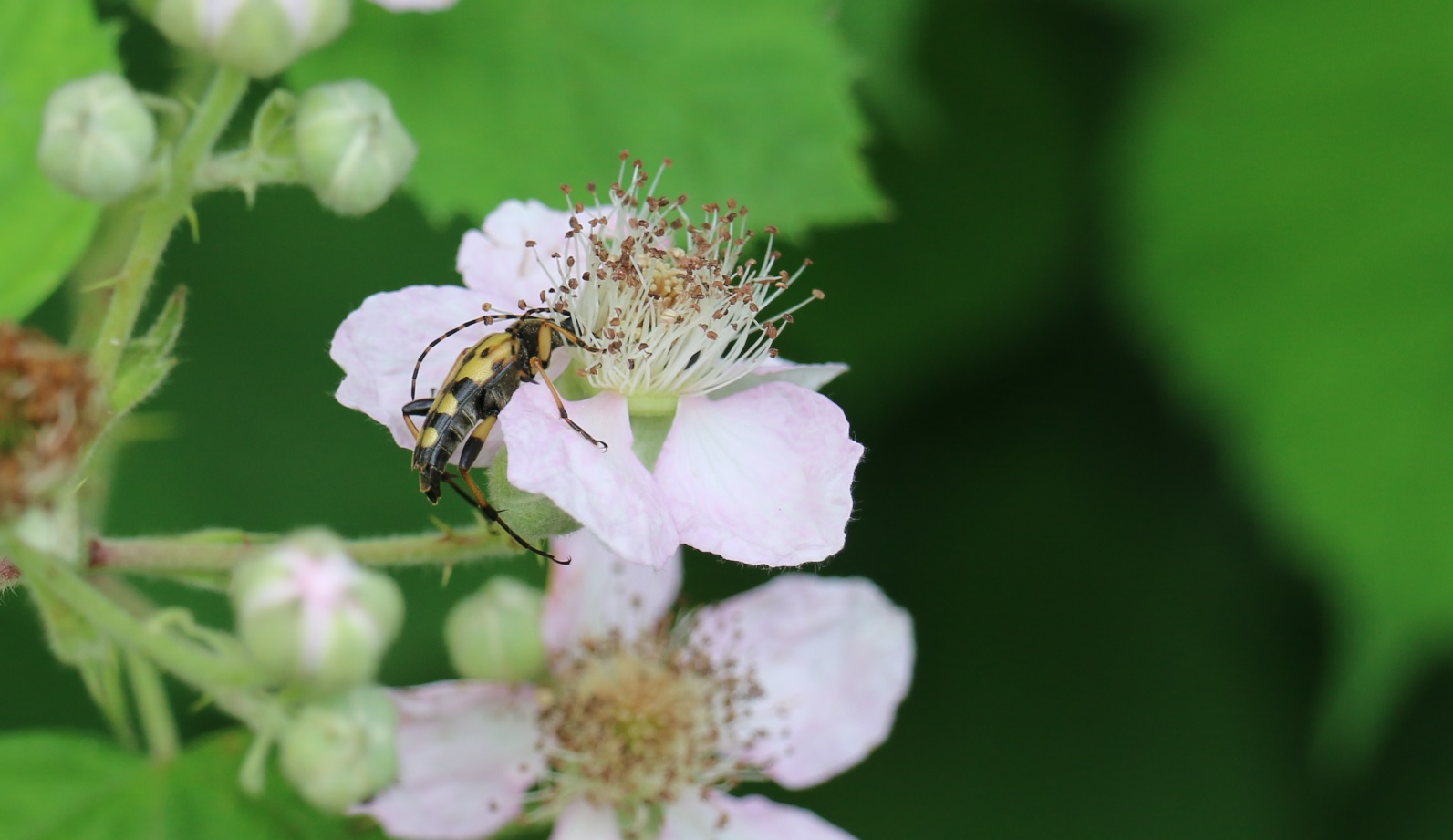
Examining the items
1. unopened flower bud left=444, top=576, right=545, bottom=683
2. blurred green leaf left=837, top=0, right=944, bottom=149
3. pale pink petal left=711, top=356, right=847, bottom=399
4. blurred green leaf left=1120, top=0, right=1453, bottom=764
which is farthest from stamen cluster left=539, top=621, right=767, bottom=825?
blurred green leaf left=1120, top=0, right=1453, bottom=764

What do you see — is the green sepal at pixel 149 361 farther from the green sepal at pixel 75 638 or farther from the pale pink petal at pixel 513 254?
the pale pink petal at pixel 513 254

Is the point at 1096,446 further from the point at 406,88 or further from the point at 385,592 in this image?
the point at 385,592

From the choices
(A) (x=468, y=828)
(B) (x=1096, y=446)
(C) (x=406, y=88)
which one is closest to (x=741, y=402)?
(A) (x=468, y=828)

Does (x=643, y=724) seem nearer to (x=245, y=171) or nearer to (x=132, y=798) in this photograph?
(x=132, y=798)

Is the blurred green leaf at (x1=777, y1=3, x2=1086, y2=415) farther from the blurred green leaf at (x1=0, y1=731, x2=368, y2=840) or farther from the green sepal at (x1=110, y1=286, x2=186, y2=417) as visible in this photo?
the green sepal at (x1=110, y1=286, x2=186, y2=417)

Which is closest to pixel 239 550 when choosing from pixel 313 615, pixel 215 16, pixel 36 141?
pixel 313 615

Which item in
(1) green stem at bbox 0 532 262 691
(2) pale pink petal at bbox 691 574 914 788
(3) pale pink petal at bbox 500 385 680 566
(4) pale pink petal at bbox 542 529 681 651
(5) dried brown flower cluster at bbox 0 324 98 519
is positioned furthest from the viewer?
(2) pale pink petal at bbox 691 574 914 788
